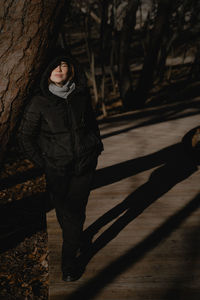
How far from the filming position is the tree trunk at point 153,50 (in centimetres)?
823

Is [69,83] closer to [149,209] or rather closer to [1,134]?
[1,134]

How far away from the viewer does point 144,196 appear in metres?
4.30

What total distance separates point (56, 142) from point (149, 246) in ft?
4.99

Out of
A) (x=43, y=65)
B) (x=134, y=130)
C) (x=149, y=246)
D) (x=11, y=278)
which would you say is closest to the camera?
(x=43, y=65)

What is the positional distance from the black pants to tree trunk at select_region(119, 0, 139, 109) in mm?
6861

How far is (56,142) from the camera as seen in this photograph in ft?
8.40

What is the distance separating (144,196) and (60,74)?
2.31 meters

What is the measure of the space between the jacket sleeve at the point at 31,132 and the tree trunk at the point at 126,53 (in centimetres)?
683

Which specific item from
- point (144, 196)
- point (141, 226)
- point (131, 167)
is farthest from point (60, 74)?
point (131, 167)

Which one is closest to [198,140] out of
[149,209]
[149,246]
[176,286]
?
[149,209]

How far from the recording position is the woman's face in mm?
2467

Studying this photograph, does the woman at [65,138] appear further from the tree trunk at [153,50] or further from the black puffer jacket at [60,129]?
the tree trunk at [153,50]

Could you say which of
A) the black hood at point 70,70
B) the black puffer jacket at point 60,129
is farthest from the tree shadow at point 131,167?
the black hood at point 70,70

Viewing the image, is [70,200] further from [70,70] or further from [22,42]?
[22,42]
